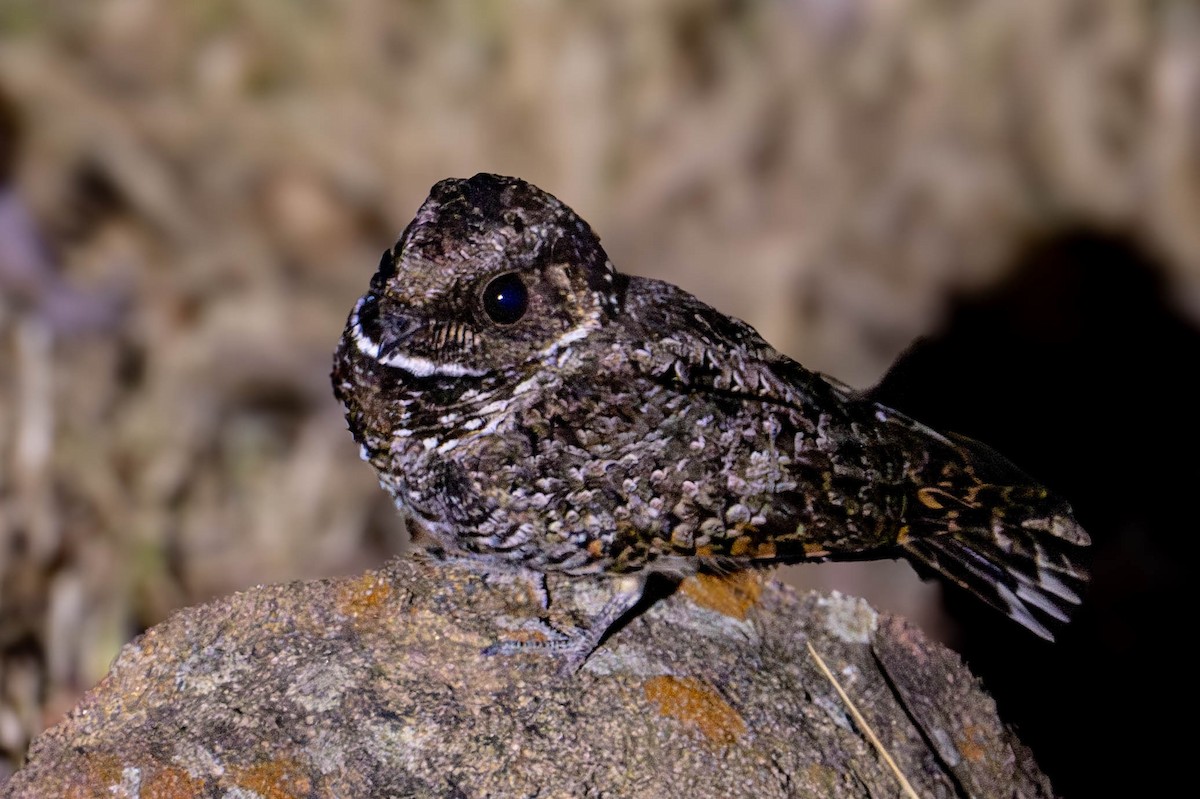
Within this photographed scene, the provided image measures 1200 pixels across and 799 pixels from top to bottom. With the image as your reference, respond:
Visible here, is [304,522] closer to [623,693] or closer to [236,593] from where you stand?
[236,593]

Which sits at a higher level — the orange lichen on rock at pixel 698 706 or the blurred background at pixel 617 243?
the blurred background at pixel 617 243

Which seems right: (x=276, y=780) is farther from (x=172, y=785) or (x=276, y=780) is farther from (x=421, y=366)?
(x=421, y=366)

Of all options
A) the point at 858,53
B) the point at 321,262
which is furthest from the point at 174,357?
the point at 858,53

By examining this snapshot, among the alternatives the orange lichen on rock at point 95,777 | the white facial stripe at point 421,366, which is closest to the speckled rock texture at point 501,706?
the orange lichen on rock at point 95,777

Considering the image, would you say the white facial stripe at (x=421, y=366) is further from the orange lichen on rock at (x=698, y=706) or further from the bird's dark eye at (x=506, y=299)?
the orange lichen on rock at (x=698, y=706)

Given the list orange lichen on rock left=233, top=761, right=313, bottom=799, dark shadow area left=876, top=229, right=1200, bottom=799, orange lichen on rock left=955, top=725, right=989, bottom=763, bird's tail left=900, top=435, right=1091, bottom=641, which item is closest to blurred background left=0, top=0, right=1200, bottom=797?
dark shadow area left=876, top=229, right=1200, bottom=799

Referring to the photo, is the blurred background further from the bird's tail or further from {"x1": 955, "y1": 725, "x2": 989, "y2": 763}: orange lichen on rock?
the bird's tail

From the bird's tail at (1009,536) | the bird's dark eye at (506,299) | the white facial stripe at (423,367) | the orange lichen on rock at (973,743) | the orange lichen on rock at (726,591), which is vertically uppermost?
the bird's dark eye at (506,299)
